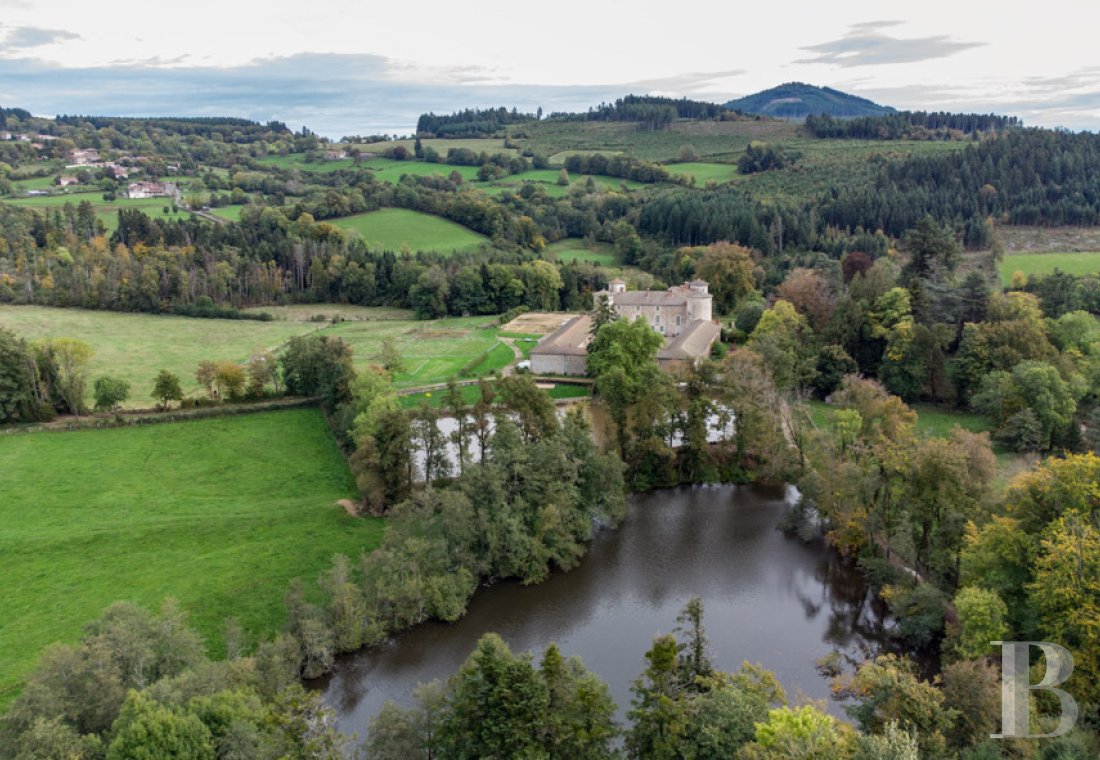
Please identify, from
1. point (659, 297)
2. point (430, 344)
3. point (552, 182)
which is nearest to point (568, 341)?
point (659, 297)

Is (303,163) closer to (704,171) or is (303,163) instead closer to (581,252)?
(581,252)

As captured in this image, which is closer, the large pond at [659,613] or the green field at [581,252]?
the large pond at [659,613]

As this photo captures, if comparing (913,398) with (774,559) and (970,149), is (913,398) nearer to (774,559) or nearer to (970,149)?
(774,559)

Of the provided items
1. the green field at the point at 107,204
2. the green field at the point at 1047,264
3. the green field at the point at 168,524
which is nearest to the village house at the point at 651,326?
the green field at the point at 168,524

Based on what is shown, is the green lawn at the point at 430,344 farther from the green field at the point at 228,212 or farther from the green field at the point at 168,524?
the green field at the point at 228,212

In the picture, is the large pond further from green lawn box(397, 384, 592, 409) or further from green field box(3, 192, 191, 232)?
green field box(3, 192, 191, 232)

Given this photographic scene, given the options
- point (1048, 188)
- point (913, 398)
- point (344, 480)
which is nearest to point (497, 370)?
point (344, 480)
